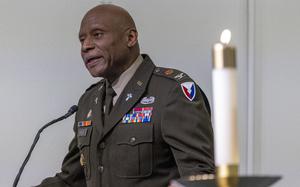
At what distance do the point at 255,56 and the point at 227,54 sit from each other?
1507 mm

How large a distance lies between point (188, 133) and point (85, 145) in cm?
38

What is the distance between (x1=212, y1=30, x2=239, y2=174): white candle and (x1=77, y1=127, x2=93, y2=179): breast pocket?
3.78 ft

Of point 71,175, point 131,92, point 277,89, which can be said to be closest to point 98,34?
point 131,92

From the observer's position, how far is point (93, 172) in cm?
148

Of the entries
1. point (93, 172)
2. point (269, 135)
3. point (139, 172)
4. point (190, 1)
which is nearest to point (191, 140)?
point (139, 172)

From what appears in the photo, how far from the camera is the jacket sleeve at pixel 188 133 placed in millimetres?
1253

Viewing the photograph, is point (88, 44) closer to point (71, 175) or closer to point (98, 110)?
point (98, 110)

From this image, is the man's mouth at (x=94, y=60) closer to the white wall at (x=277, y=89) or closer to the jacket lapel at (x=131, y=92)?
the jacket lapel at (x=131, y=92)

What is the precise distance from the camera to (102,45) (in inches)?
57.4

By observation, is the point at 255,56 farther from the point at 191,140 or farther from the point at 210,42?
the point at 191,140

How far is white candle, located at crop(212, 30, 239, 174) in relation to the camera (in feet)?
1.28

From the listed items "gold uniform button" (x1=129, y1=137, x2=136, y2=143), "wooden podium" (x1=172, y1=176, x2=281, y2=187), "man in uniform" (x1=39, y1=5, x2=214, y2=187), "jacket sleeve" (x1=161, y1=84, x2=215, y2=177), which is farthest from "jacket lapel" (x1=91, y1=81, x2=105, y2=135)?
"wooden podium" (x1=172, y1=176, x2=281, y2=187)

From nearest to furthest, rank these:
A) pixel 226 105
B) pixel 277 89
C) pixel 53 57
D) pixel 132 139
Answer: pixel 226 105
pixel 132 139
pixel 277 89
pixel 53 57

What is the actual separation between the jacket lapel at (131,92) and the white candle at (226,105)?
1.06 metres
